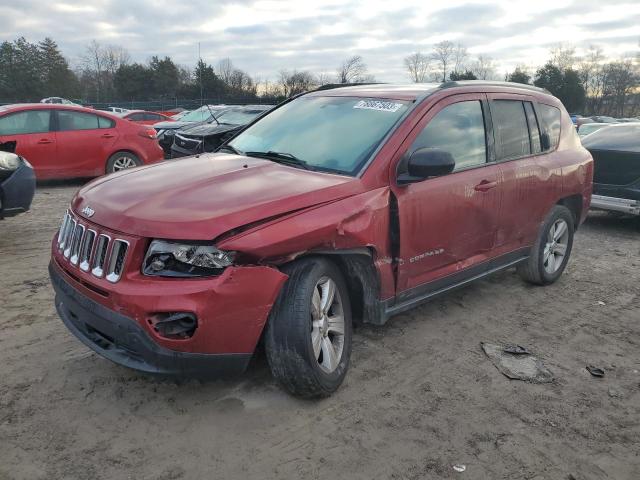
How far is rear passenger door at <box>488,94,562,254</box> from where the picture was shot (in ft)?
14.5

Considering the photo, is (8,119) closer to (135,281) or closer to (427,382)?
(135,281)

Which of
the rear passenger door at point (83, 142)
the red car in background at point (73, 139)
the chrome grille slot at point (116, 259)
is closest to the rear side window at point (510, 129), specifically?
the chrome grille slot at point (116, 259)

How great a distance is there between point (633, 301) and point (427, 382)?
2.76 meters

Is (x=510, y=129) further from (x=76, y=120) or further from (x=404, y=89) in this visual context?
(x=76, y=120)

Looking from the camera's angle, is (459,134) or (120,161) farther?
(120,161)

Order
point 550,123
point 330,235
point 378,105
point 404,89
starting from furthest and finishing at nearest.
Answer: point 550,123
point 404,89
point 378,105
point 330,235

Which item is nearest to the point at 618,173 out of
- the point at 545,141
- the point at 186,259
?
the point at 545,141

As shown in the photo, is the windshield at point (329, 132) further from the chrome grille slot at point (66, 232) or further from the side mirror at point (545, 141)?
the side mirror at point (545, 141)

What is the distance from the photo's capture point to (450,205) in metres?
3.84

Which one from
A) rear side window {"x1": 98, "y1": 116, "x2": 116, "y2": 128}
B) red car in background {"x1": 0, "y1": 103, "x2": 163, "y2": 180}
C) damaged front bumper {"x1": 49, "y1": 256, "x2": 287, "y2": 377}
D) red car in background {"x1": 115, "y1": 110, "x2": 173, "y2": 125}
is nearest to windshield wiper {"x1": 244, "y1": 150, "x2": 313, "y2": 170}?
damaged front bumper {"x1": 49, "y1": 256, "x2": 287, "y2": 377}

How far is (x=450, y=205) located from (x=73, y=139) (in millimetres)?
7973

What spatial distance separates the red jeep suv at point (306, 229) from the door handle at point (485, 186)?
0.01 metres

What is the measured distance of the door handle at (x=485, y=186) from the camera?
13.4 ft

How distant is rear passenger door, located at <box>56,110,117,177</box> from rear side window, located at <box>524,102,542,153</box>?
768 cm
